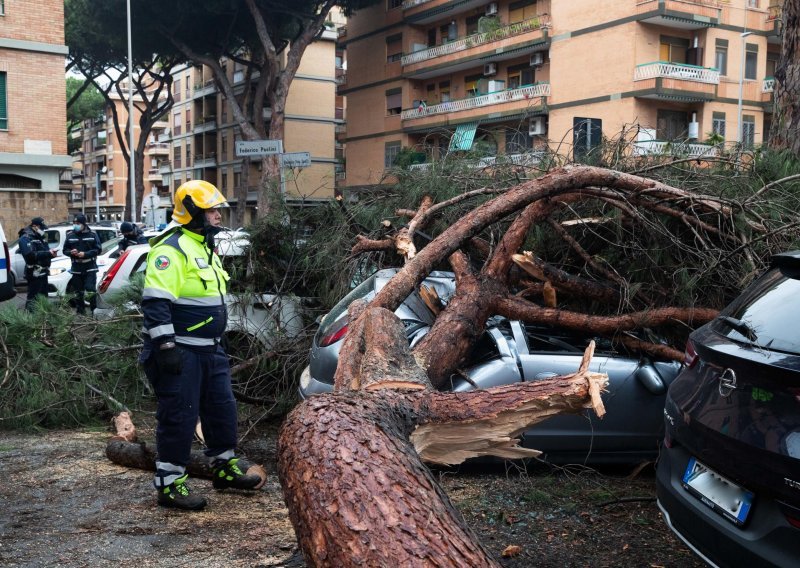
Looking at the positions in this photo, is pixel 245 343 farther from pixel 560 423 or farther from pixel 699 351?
pixel 699 351

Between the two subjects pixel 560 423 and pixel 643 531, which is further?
pixel 560 423

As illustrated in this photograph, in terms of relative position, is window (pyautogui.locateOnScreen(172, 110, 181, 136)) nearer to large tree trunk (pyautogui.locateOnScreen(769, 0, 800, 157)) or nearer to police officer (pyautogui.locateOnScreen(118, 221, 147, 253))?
police officer (pyautogui.locateOnScreen(118, 221, 147, 253))

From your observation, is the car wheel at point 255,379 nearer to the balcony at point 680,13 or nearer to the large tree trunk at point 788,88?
the large tree trunk at point 788,88

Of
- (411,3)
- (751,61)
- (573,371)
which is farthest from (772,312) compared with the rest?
(411,3)

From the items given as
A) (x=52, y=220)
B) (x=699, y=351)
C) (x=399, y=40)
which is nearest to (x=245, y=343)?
(x=699, y=351)

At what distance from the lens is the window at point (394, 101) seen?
131 ft

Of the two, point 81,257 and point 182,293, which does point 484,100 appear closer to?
point 81,257

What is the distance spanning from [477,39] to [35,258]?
25.9 metres

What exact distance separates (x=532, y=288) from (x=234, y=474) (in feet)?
8.09

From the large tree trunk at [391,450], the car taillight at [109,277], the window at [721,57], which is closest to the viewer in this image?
the large tree trunk at [391,450]

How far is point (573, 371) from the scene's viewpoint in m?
5.21

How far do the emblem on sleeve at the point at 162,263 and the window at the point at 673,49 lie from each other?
29336 millimetres

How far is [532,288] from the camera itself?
585 cm

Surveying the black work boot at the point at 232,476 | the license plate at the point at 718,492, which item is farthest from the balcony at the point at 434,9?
the license plate at the point at 718,492
